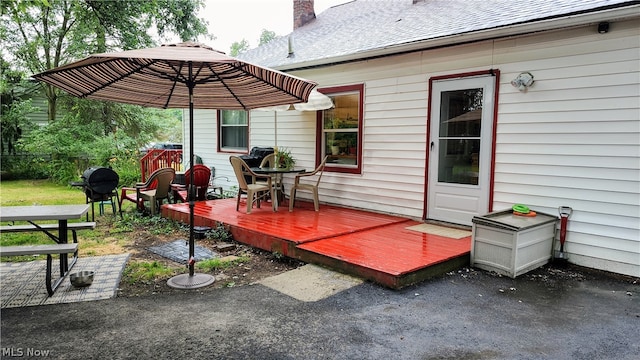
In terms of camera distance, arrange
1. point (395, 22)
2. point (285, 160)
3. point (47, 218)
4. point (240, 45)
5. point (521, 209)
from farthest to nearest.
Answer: point (240, 45)
point (285, 160)
point (395, 22)
point (521, 209)
point (47, 218)

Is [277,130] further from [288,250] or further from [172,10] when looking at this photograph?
[172,10]

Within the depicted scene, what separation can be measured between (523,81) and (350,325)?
11.4 ft

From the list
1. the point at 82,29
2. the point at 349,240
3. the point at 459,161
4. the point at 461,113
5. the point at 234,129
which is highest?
the point at 82,29

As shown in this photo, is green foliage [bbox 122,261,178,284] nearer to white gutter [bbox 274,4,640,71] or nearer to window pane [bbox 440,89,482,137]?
window pane [bbox 440,89,482,137]

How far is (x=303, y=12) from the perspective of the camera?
10773 millimetres

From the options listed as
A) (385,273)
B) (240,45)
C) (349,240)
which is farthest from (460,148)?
(240,45)

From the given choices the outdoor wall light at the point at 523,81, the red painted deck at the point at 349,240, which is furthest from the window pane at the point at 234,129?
the outdoor wall light at the point at 523,81

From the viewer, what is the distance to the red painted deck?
12.7 feet

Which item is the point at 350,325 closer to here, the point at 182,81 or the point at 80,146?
the point at 182,81

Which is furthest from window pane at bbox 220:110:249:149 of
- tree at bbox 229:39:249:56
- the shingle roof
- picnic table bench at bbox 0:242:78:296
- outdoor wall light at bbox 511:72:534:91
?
tree at bbox 229:39:249:56

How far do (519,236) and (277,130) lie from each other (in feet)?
16.9

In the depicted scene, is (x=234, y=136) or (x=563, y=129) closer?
(x=563, y=129)

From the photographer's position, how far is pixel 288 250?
4.59 m

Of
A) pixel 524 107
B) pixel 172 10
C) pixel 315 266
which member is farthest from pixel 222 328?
pixel 172 10
